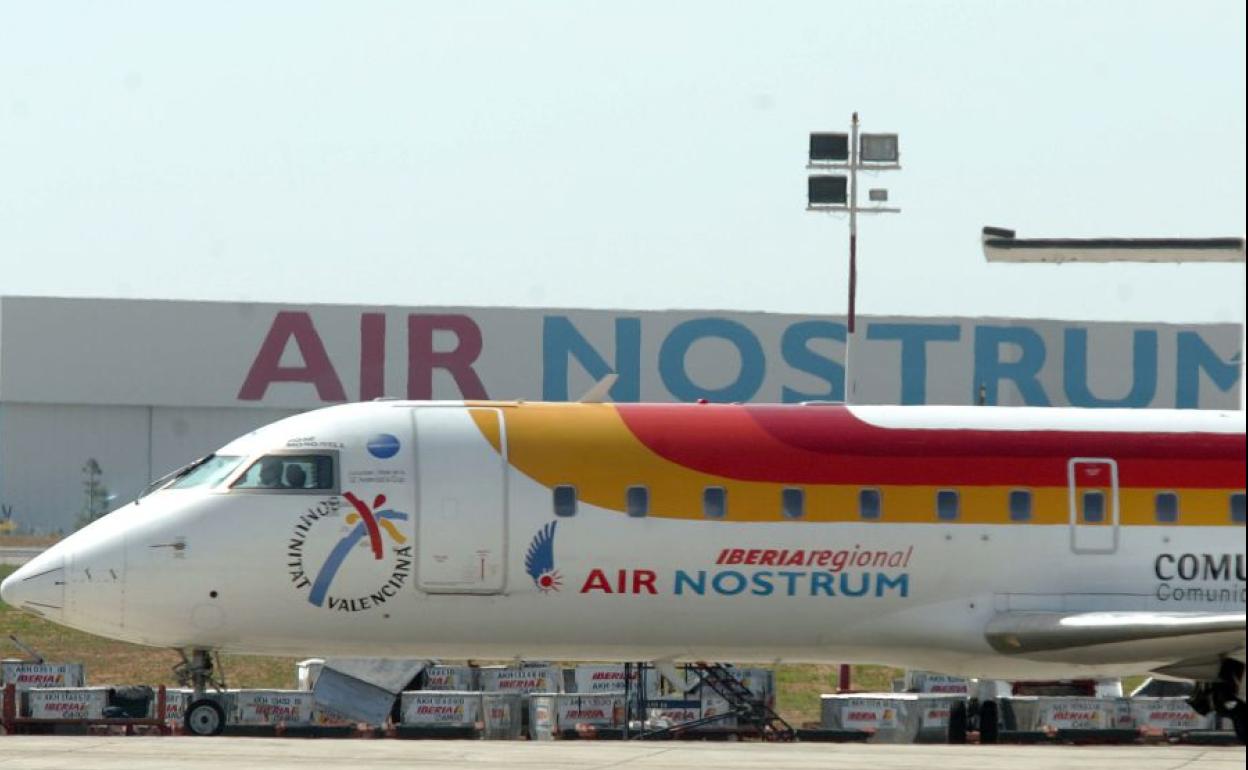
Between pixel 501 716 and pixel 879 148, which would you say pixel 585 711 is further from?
pixel 879 148

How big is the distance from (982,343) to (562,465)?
148 ft

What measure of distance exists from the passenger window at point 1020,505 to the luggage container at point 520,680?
37.0ft

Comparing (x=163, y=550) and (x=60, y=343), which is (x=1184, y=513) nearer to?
(x=163, y=550)

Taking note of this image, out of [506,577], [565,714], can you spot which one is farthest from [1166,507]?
[565,714]

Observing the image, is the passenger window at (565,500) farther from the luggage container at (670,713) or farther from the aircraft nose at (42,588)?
the luggage container at (670,713)

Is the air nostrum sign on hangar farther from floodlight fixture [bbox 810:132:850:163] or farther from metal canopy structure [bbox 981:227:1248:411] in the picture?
metal canopy structure [bbox 981:227:1248:411]

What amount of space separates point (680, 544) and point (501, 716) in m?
7.73

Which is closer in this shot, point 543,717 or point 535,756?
point 535,756

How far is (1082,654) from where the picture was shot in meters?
23.2

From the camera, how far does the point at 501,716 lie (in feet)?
97.7

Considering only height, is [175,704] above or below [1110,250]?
below

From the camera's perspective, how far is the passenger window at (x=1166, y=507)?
23.6 metres

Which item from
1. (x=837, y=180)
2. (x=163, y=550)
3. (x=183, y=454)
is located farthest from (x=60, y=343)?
(x=163, y=550)

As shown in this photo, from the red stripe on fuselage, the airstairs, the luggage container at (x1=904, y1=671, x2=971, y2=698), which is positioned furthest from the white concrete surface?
the luggage container at (x1=904, y1=671, x2=971, y2=698)
